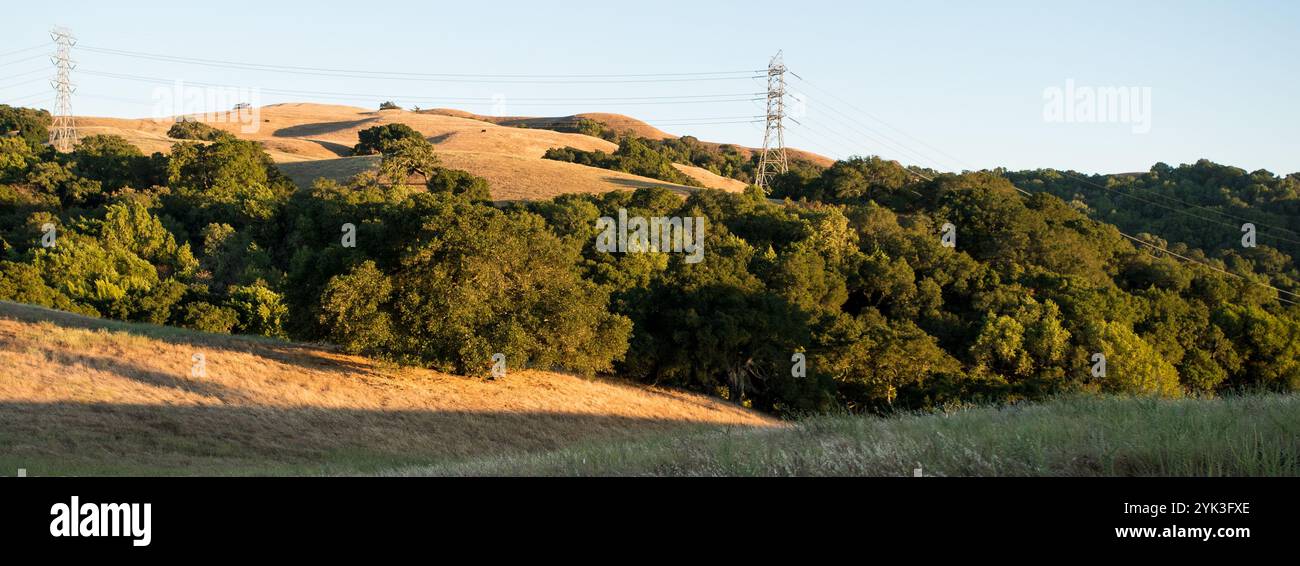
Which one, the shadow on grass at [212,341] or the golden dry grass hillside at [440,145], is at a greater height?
the golden dry grass hillside at [440,145]

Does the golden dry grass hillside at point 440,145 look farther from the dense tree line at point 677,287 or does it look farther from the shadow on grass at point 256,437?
the shadow on grass at point 256,437

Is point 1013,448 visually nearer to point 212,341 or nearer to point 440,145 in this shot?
point 212,341

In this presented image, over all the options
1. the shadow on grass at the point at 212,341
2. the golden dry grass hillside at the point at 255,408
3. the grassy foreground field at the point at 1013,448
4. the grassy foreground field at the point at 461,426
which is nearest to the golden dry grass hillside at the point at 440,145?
the shadow on grass at the point at 212,341

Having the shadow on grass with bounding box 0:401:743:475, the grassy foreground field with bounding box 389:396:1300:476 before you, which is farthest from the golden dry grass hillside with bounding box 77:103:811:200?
the grassy foreground field with bounding box 389:396:1300:476

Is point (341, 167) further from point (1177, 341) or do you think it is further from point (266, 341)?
point (1177, 341)

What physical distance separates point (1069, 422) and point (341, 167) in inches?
3762

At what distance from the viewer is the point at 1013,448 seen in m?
7.90

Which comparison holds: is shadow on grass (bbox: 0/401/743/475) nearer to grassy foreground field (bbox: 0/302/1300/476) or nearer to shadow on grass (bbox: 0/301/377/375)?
grassy foreground field (bbox: 0/302/1300/476)

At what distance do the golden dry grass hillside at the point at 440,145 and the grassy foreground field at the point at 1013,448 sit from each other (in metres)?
73.7

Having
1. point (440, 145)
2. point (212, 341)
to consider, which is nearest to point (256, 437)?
point (212, 341)

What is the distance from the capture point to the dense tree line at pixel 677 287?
36.8 metres

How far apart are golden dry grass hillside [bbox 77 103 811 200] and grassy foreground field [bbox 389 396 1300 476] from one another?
242 feet
